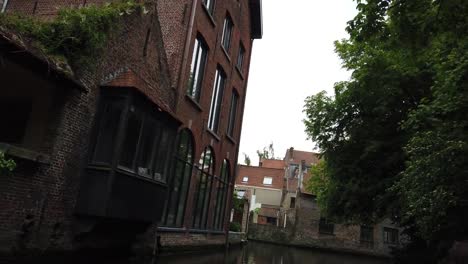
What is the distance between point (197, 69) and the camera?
50.1 ft

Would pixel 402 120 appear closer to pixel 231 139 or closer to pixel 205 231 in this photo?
pixel 205 231

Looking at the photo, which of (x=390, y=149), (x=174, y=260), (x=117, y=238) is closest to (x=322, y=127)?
(x=390, y=149)

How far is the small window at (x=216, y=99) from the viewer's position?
1733 centimetres

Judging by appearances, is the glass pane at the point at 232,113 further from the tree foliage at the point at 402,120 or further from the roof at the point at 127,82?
the roof at the point at 127,82

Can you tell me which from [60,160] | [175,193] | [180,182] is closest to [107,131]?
[60,160]

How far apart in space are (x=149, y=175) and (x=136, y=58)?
10.2 feet

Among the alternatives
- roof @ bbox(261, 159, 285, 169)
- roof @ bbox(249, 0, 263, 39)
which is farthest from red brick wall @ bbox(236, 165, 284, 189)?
roof @ bbox(249, 0, 263, 39)

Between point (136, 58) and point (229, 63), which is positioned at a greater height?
point (229, 63)

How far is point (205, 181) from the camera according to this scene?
16547 mm

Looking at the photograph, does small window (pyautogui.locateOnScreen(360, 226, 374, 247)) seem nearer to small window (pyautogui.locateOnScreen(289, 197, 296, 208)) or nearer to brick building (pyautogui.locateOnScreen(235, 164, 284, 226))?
small window (pyautogui.locateOnScreen(289, 197, 296, 208))

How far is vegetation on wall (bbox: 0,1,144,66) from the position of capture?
787 cm

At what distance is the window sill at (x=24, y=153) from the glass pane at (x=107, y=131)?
142cm

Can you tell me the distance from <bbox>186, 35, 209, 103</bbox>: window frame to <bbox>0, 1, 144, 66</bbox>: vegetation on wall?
5856 millimetres

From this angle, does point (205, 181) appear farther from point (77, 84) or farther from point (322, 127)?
point (77, 84)
